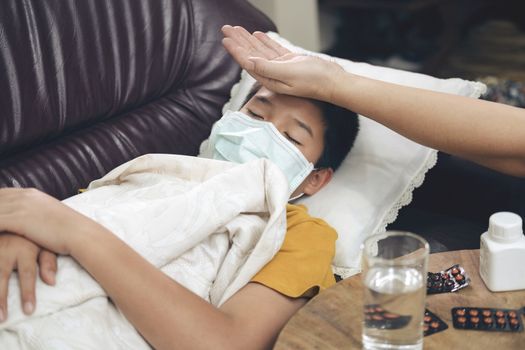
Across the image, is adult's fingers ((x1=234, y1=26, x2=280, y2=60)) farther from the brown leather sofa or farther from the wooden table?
the wooden table

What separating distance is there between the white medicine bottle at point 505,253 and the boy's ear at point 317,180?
56cm

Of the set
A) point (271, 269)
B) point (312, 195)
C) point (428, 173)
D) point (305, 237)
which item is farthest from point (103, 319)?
point (428, 173)

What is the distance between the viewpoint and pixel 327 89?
164cm

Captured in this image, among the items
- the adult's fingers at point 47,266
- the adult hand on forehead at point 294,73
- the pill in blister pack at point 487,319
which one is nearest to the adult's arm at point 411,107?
the adult hand on forehead at point 294,73

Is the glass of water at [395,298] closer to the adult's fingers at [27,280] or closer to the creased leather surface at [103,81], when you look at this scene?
the adult's fingers at [27,280]

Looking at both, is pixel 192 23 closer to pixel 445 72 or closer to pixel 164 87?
pixel 164 87

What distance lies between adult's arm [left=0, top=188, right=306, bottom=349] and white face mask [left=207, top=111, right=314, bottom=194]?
39 centimetres

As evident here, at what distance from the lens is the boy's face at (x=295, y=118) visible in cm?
165

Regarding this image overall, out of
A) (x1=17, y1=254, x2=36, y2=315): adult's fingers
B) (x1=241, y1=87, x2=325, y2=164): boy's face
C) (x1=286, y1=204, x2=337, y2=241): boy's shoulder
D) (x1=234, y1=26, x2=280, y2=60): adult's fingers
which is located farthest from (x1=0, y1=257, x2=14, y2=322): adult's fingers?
(x1=234, y1=26, x2=280, y2=60): adult's fingers

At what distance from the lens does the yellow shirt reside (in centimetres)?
138

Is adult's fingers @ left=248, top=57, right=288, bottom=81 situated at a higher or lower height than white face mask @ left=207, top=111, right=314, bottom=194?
higher

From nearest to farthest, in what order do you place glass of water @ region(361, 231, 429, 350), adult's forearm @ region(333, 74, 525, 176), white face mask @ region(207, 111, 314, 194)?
glass of water @ region(361, 231, 429, 350), adult's forearm @ region(333, 74, 525, 176), white face mask @ region(207, 111, 314, 194)

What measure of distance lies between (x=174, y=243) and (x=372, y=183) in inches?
24.4

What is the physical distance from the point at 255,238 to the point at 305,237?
10 cm
